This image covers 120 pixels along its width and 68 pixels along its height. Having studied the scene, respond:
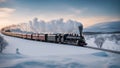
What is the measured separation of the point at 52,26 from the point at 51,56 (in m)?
0.60

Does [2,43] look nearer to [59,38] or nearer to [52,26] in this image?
[52,26]

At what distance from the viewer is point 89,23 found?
5.00 meters

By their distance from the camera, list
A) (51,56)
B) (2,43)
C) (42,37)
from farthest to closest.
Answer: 1. (42,37)
2. (51,56)
3. (2,43)

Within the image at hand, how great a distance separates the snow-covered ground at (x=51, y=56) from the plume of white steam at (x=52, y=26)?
26 centimetres

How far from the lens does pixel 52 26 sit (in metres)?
4.96

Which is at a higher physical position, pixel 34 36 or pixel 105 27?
pixel 105 27

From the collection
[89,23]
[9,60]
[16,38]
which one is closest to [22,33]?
[16,38]

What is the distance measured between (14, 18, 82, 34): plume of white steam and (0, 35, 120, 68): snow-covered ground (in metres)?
0.26

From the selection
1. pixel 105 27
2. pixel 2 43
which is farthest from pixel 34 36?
pixel 105 27

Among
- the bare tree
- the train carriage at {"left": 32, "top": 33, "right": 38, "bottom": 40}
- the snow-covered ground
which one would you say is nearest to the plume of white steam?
the train carriage at {"left": 32, "top": 33, "right": 38, "bottom": 40}

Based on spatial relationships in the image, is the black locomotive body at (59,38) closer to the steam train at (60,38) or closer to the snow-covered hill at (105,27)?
the steam train at (60,38)

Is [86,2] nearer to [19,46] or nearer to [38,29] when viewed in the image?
[38,29]

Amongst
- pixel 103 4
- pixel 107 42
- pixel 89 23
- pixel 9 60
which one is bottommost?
pixel 9 60

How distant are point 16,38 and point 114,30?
6.56 feet
